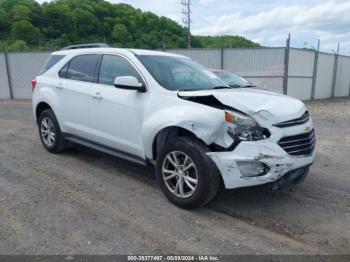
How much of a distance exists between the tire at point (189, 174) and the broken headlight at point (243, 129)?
35 cm

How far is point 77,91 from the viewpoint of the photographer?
5551 mm

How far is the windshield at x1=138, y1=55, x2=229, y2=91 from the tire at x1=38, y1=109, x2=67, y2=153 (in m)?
2.16

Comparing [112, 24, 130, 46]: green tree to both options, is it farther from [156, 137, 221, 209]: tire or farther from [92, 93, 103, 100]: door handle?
[156, 137, 221, 209]: tire

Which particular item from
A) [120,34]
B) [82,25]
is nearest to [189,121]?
[120,34]

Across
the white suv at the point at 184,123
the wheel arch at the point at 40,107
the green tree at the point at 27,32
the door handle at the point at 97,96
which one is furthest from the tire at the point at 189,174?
the green tree at the point at 27,32

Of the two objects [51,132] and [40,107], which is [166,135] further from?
[40,107]

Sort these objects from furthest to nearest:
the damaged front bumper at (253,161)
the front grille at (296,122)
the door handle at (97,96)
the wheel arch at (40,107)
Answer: the wheel arch at (40,107), the door handle at (97,96), the front grille at (296,122), the damaged front bumper at (253,161)

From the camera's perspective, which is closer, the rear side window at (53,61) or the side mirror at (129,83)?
the side mirror at (129,83)

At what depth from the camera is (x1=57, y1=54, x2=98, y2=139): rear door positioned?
5.46 m

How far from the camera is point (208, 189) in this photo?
3.87 metres

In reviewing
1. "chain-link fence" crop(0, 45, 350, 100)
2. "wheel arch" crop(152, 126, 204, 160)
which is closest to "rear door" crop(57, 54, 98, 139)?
"wheel arch" crop(152, 126, 204, 160)

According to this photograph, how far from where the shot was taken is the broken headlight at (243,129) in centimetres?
381

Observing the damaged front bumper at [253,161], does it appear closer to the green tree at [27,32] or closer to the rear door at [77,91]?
the rear door at [77,91]

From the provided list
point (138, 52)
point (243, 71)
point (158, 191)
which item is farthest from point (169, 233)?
point (243, 71)
